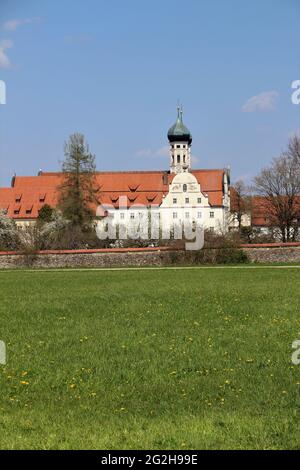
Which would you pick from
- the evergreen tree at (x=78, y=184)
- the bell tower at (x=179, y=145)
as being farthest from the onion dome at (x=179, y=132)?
the evergreen tree at (x=78, y=184)

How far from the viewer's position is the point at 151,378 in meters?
8.34

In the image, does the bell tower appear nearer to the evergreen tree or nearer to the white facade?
the white facade

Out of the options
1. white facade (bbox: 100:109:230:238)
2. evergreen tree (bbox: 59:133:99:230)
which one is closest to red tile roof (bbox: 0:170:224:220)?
white facade (bbox: 100:109:230:238)

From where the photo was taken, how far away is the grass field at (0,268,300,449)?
20.2 ft

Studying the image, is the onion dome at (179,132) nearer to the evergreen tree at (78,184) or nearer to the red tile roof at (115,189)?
the red tile roof at (115,189)

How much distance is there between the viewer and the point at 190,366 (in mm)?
8914

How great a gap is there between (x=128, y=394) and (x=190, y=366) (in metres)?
1.52

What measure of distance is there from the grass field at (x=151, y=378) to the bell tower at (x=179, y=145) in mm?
89719

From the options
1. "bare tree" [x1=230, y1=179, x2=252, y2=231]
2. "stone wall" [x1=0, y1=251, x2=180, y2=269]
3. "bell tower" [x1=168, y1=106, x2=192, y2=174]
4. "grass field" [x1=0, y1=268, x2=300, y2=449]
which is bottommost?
"grass field" [x1=0, y1=268, x2=300, y2=449]

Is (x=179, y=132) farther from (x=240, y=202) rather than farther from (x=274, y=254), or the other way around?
(x=274, y=254)

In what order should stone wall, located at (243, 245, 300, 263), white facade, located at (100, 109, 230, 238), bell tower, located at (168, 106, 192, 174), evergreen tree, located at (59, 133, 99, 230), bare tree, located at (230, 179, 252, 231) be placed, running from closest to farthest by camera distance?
stone wall, located at (243, 245, 300, 263), evergreen tree, located at (59, 133, 99, 230), bare tree, located at (230, 179, 252, 231), white facade, located at (100, 109, 230, 238), bell tower, located at (168, 106, 192, 174)

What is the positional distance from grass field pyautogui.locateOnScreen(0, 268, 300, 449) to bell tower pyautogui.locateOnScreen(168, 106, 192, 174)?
89.7 meters

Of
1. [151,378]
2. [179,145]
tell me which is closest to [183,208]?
[179,145]

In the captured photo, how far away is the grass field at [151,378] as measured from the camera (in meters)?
6.16
